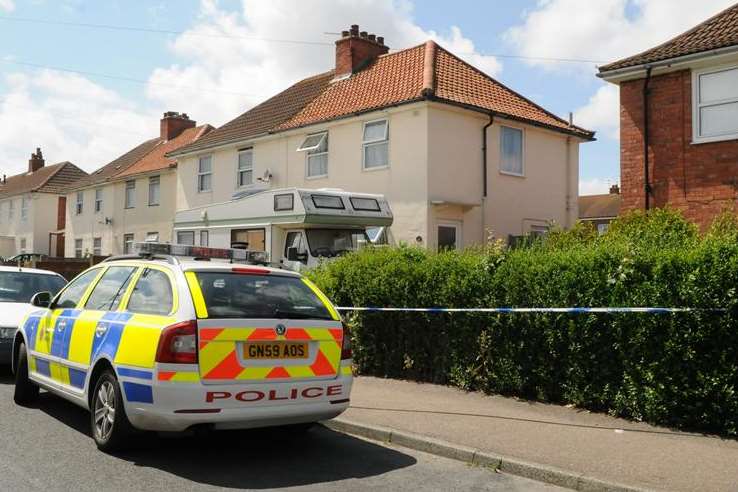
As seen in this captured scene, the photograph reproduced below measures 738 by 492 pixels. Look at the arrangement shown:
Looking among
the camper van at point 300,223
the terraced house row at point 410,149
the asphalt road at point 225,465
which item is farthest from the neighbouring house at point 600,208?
the asphalt road at point 225,465

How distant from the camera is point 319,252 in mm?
Answer: 13391

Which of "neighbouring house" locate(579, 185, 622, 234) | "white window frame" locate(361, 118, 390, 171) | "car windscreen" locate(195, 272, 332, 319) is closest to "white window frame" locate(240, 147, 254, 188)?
"white window frame" locate(361, 118, 390, 171)

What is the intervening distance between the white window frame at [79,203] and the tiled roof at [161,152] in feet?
14.6

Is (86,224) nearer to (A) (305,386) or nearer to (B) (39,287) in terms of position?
(B) (39,287)

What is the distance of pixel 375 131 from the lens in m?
19.5

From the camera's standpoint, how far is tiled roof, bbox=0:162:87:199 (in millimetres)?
45656

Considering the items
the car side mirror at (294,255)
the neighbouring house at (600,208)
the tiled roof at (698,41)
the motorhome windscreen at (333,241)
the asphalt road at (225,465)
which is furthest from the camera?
the neighbouring house at (600,208)

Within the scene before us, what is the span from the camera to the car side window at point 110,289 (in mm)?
6387

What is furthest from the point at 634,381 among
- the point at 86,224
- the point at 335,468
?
the point at 86,224

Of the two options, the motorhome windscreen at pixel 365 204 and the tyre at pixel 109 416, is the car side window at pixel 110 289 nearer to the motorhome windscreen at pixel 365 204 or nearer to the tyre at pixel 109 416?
the tyre at pixel 109 416

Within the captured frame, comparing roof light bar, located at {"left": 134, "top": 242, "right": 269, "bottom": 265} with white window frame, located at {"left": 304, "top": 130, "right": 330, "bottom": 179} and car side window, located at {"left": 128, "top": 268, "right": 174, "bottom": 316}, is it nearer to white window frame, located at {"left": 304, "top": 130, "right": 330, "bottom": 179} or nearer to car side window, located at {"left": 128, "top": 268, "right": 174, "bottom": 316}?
car side window, located at {"left": 128, "top": 268, "right": 174, "bottom": 316}

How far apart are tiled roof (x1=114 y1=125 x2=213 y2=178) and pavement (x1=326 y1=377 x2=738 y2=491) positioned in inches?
993

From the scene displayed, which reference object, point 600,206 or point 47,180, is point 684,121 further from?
point 47,180

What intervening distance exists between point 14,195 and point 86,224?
48.0 feet
